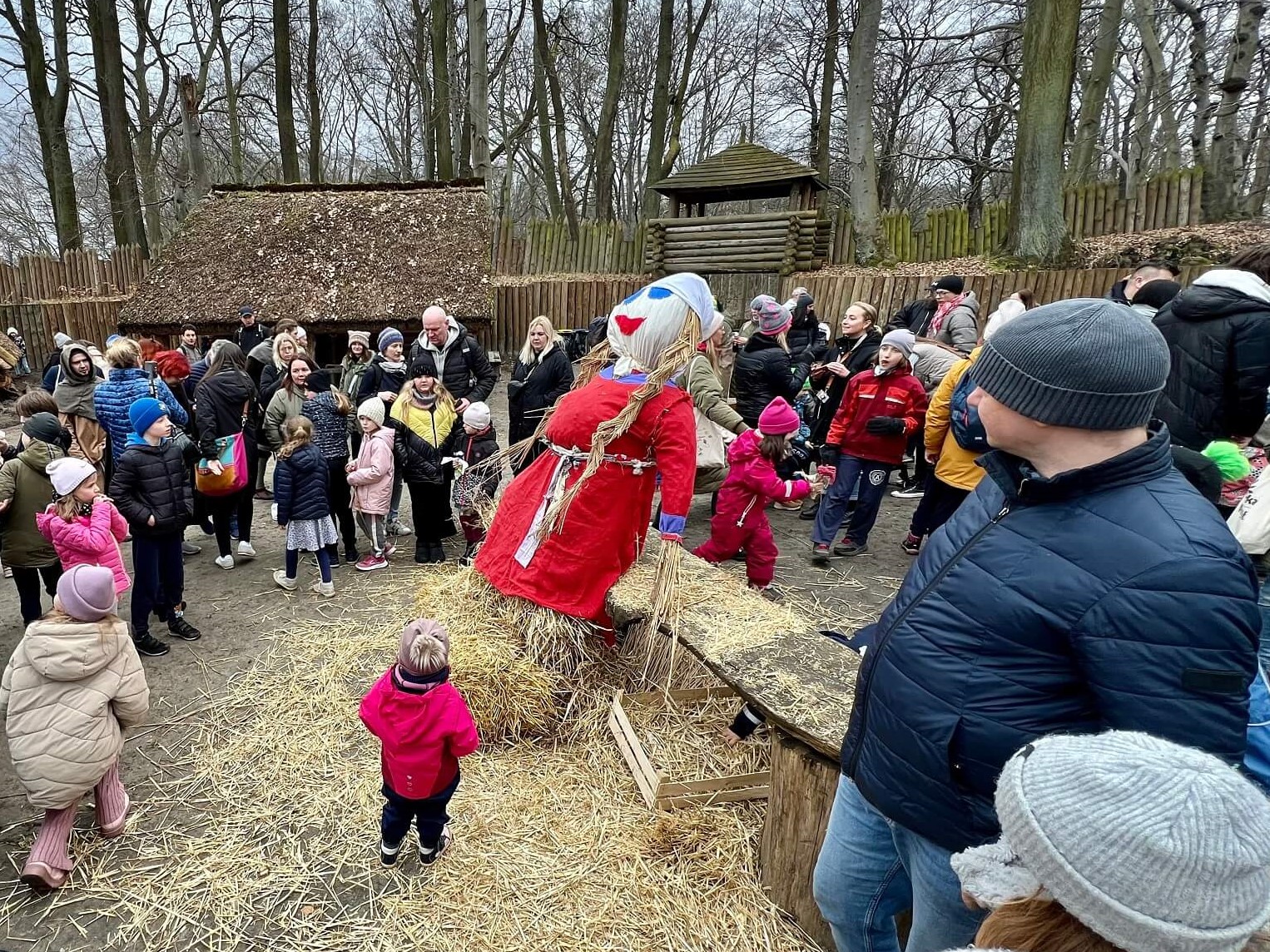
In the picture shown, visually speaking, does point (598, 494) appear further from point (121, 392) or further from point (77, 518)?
point (121, 392)

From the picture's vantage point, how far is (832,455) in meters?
6.01

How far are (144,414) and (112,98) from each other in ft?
58.9

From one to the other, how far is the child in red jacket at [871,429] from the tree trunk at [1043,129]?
7689 millimetres

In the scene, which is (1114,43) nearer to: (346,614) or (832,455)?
(832,455)

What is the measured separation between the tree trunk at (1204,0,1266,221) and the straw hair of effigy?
14.3 metres

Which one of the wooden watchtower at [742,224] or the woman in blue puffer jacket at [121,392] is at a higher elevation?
the wooden watchtower at [742,224]

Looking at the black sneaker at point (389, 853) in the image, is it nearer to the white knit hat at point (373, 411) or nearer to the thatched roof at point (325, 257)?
the white knit hat at point (373, 411)

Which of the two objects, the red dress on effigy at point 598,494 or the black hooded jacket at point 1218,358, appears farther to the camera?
the red dress on effigy at point 598,494

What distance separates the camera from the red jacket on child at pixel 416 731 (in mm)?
2604

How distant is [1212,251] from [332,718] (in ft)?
44.7

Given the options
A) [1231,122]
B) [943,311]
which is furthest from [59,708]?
[1231,122]

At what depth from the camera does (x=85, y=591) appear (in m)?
2.82

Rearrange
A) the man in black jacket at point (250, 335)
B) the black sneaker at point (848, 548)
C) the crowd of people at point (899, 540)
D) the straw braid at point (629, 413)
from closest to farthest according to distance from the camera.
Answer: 1. the crowd of people at point (899, 540)
2. the straw braid at point (629, 413)
3. the black sneaker at point (848, 548)
4. the man in black jacket at point (250, 335)

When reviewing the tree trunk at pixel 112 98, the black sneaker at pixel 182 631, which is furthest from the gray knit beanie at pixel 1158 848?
the tree trunk at pixel 112 98
